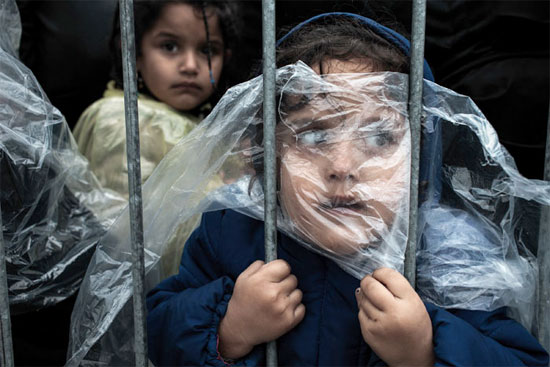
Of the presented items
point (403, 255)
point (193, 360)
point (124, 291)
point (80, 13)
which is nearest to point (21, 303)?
point (124, 291)

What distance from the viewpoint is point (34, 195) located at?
129 cm

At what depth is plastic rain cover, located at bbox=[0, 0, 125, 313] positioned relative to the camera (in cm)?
122

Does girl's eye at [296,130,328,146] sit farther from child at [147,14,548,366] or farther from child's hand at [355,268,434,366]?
child's hand at [355,268,434,366]

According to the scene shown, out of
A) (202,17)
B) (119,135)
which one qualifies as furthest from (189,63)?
(119,135)

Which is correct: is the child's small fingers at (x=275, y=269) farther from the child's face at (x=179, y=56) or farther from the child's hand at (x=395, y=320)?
the child's face at (x=179, y=56)

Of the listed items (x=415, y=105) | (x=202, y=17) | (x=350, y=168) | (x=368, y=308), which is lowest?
(x=368, y=308)

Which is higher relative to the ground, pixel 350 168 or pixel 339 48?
pixel 339 48

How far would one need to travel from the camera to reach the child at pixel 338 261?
3.29 feet

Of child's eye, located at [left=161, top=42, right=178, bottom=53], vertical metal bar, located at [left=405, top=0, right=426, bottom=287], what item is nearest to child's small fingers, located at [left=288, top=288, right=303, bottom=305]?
vertical metal bar, located at [left=405, top=0, right=426, bottom=287]

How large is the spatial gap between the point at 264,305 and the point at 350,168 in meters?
0.28

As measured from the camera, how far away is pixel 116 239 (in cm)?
119

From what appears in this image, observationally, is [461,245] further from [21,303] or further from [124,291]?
[21,303]

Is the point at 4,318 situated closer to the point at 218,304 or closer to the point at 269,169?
the point at 218,304

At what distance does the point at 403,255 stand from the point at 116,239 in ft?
1.82
